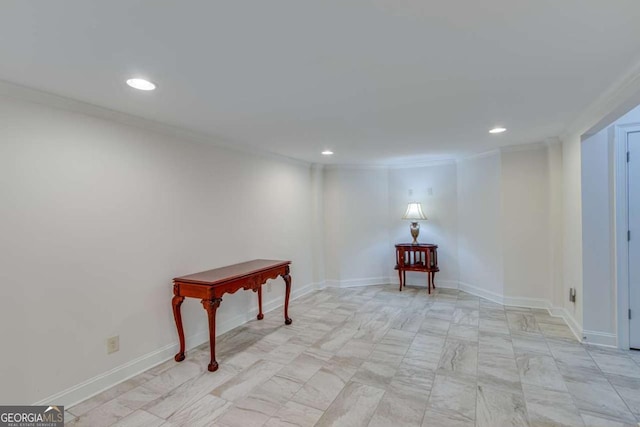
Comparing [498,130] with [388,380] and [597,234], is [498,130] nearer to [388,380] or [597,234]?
[597,234]

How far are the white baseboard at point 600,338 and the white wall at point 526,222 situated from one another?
991mm

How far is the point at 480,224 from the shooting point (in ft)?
15.1

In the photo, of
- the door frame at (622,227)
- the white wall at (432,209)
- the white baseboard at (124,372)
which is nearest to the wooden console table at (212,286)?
the white baseboard at (124,372)

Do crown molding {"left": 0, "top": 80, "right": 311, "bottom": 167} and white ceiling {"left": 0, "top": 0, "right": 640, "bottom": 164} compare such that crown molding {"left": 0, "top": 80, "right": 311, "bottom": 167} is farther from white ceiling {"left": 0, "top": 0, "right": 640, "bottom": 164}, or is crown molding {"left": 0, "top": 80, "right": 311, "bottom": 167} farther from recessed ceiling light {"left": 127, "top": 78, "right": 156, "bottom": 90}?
recessed ceiling light {"left": 127, "top": 78, "right": 156, "bottom": 90}

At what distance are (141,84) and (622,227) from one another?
4.05 metres

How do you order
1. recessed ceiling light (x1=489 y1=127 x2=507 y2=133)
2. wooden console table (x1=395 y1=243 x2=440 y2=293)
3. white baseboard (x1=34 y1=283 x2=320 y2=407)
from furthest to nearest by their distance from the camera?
wooden console table (x1=395 y1=243 x2=440 y2=293) < recessed ceiling light (x1=489 y1=127 x2=507 y2=133) < white baseboard (x1=34 y1=283 x2=320 y2=407)

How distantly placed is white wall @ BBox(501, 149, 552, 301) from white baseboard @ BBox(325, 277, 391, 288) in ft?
6.27

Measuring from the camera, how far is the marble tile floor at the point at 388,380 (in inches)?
78.6

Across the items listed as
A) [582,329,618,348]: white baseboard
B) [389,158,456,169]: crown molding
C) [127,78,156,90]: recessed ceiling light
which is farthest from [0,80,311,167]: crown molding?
[582,329,618,348]: white baseboard

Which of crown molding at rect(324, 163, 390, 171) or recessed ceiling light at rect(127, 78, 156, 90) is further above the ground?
recessed ceiling light at rect(127, 78, 156, 90)

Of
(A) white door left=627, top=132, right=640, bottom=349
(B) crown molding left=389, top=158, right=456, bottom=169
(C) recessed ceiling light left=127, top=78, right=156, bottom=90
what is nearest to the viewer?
(C) recessed ceiling light left=127, top=78, right=156, bottom=90

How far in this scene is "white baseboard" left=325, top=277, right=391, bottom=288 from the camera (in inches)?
211

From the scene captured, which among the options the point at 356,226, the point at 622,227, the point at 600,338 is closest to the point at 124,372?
the point at 356,226

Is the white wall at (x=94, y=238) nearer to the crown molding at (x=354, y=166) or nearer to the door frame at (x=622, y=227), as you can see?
the crown molding at (x=354, y=166)
